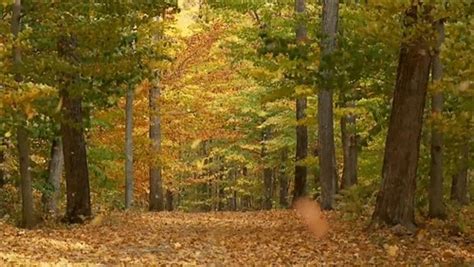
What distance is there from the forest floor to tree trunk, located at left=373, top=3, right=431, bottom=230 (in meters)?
0.42

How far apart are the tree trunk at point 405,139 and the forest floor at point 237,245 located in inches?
16.5

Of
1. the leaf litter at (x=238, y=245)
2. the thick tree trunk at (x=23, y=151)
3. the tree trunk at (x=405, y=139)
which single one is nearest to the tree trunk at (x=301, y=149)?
the leaf litter at (x=238, y=245)

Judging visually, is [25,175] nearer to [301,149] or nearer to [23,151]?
[23,151]

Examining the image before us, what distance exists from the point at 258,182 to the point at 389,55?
82.2 feet

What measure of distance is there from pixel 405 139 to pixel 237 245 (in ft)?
11.3

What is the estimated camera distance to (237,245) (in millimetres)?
11398

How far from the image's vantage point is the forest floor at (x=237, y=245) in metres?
9.41

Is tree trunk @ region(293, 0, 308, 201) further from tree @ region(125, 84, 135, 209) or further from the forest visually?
tree @ region(125, 84, 135, 209)

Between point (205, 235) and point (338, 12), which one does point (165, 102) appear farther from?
point (205, 235)

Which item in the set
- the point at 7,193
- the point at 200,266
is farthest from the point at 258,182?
the point at 200,266

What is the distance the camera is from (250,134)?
106 feet

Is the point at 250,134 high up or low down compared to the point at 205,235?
up

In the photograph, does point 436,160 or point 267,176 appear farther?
point 267,176

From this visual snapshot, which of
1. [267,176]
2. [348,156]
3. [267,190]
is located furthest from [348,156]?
[267,176]
